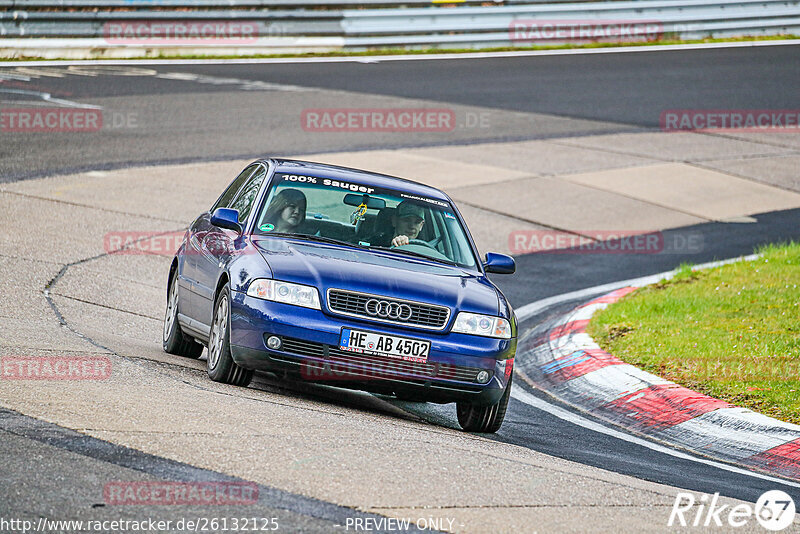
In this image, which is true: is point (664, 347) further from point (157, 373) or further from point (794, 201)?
point (794, 201)

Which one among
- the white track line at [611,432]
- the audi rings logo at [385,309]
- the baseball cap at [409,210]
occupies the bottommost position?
the white track line at [611,432]

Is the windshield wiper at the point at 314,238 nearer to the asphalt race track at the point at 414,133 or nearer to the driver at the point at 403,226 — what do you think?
the driver at the point at 403,226

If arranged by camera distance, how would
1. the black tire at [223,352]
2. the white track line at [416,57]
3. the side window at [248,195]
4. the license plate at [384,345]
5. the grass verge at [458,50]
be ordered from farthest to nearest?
the grass verge at [458,50], the white track line at [416,57], the side window at [248,195], the black tire at [223,352], the license plate at [384,345]

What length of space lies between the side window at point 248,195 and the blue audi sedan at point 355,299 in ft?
0.18

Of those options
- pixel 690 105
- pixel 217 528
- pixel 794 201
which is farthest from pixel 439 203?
pixel 690 105

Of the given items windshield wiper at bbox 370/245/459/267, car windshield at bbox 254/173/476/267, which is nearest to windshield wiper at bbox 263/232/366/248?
car windshield at bbox 254/173/476/267

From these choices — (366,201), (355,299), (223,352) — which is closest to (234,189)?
(366,201)

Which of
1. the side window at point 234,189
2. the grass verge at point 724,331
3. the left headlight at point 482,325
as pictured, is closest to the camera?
the left headlight at point 482,325

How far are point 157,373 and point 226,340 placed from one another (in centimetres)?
53

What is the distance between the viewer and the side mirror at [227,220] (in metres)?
8.31

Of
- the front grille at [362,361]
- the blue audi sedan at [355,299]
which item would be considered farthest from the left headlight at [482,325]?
the front grille at [362,361]

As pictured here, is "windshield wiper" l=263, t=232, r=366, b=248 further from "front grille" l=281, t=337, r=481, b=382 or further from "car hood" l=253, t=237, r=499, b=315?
"front grille" l=281, t=337, r=481, b=382

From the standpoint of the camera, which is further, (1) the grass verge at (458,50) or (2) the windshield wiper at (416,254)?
(1) the grass verge at (458,50)

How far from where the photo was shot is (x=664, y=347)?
10.2 m
